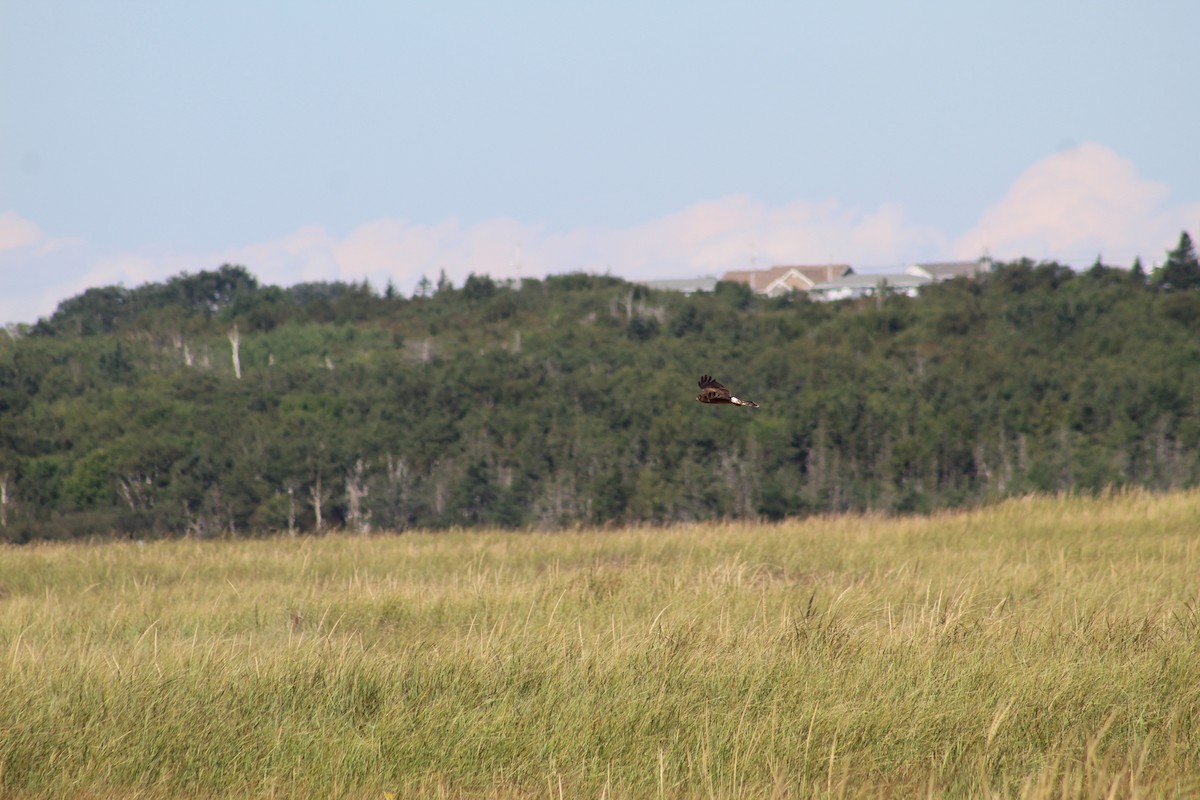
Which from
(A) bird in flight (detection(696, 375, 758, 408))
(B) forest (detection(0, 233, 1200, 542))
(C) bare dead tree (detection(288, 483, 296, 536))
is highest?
(A) bird in flight (detection(696, 375, 758, 408))

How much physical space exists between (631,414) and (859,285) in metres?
54.6

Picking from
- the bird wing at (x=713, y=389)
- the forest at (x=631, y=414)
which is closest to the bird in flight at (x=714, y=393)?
the bird wing at (x=713, y=389)

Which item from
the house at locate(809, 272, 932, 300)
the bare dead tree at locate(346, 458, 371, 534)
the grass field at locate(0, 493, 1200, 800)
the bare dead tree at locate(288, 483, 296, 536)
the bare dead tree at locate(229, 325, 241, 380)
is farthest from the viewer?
the house at locate(809, 272, 932, 300)

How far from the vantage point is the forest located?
161 ft

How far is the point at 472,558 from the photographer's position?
12320mm

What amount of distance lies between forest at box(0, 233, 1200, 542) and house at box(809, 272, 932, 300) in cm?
1914

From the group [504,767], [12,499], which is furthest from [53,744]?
[12,499]

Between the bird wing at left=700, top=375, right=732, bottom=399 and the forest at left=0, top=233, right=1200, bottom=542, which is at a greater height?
the bird wing at left=700, top=375, right=732, bottom=399

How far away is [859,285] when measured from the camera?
106 metres

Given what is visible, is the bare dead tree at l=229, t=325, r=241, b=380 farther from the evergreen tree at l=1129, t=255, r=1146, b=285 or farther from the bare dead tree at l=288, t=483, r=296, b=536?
the evergreen tree at l=1129, t=255, r=1146, b=285

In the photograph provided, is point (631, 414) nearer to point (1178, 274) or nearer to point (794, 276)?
point (1178, 274)

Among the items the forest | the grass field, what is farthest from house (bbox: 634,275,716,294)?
the grass field

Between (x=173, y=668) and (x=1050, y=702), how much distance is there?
4346 mm

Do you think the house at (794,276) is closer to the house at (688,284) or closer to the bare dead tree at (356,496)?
the house at (688,284)
